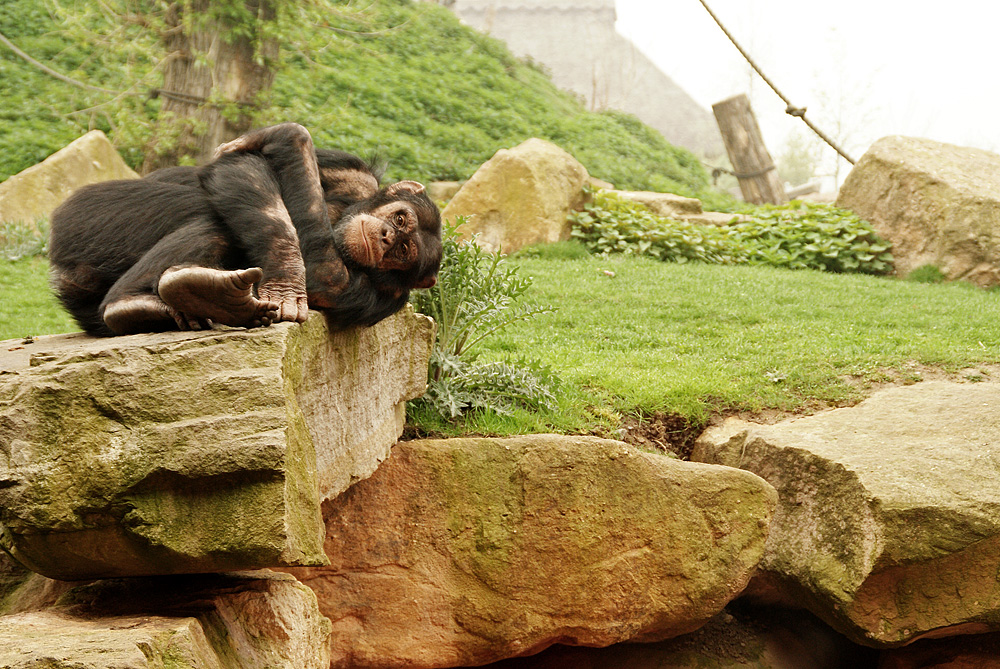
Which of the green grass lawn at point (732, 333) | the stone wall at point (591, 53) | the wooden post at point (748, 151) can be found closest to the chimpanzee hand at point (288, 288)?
the green grass lawn at point (732, 333)

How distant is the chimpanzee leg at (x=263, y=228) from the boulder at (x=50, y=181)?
23.4 feet

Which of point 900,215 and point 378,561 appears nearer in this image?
point 378,561

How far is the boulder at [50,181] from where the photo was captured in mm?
9039

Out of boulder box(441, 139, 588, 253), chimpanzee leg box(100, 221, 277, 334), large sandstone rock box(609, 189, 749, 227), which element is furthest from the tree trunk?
chimpanzee leg box(100, 221, 277, 334)

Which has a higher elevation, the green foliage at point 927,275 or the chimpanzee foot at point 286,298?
the chimpanzee foot at point 286,298

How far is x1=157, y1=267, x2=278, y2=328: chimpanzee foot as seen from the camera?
7.34 ft

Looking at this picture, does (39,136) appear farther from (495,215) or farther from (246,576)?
(246,576)

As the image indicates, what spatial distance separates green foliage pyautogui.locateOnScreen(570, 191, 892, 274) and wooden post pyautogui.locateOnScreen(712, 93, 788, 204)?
3303mm

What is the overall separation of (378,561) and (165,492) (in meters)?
1.71

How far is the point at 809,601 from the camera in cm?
387

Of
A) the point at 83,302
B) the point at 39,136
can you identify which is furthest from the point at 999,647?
the point at 39,136

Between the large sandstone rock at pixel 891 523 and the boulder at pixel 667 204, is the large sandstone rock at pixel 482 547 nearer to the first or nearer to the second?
the large sandstone rock at pixel 891 523

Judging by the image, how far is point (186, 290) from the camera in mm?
2293

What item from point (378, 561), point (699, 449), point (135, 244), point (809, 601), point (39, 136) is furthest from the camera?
point (39, 136)
